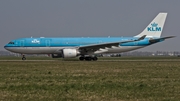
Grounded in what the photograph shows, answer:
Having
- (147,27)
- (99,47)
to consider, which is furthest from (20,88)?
(147,27)

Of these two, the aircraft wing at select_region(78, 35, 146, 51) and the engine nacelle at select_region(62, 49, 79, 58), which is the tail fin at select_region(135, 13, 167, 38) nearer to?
the aircraft wing at select_region(78, 35, 146, 51)

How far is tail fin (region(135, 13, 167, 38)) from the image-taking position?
5303 cm

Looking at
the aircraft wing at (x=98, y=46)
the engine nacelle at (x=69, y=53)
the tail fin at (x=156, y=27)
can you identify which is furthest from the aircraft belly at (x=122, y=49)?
the engine nacelle at (x=69, y=53)

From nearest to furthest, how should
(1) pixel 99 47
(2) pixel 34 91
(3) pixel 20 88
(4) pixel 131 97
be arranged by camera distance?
(4) pixel 131 97 < (2) pixel 34 91 < (3) pixel 20 88 < (1) pixel 99 47

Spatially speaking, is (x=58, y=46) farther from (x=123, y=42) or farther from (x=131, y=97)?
(x=131, y=97)

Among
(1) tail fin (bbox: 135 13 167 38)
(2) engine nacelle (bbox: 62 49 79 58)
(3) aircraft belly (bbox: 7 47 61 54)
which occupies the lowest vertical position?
(2) engine nacelle (bbox: 62 49 79 58)

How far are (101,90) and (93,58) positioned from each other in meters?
35.0


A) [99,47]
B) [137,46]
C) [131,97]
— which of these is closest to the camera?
[131,97]

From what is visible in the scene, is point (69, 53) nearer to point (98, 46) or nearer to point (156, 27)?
point (98, 46)

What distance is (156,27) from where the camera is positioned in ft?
175

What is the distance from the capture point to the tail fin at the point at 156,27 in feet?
174

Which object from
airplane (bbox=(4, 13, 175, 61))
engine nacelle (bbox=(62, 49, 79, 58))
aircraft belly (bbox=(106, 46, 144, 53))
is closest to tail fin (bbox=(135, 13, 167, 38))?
airplane (bbox=(4, 13, 175, 61))

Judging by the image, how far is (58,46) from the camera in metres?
47.8

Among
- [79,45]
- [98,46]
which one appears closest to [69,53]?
[79,45]
